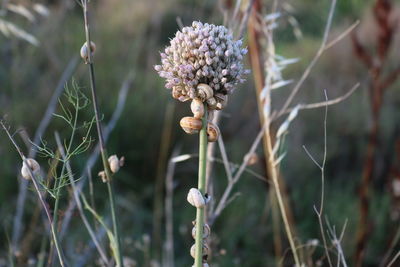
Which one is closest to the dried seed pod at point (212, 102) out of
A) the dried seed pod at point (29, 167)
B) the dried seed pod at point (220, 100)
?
the dried seed pod at point (220, 100)

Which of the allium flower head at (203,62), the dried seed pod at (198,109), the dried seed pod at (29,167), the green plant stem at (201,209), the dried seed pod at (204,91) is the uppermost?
the allium flower head at (203,62)

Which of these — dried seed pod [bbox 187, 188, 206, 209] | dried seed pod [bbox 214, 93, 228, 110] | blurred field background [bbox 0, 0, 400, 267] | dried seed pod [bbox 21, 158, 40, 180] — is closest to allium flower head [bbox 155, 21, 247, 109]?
dried seed pod [bbox 214, 93, 228, 110]

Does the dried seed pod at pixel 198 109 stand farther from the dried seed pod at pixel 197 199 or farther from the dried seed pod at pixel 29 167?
the dried seed pod at pixel 29 167

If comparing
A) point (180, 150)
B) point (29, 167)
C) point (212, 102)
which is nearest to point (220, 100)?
point (212, 102)

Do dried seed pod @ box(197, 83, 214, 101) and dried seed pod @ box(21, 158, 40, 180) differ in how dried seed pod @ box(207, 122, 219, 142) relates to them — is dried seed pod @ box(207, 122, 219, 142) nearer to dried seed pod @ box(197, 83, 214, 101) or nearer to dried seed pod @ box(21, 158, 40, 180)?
dried seed pod @ box(197, 83, 214, 101)

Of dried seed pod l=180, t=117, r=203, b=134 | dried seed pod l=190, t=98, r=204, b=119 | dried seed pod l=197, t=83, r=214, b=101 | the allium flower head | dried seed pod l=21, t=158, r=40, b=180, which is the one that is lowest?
dried seed pod l=21, t=158, r=40, b=180

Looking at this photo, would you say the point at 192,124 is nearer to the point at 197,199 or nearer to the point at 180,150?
the point at 197,199
